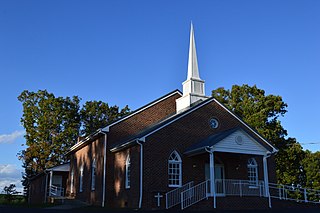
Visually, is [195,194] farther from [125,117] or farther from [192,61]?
[192,61]

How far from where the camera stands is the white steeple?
86.7 ft

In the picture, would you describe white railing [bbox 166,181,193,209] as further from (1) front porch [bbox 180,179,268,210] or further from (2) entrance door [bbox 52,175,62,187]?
(2) entrance door [bbox 52,175,62,187]

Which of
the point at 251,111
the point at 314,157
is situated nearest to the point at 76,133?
the point at 251,111

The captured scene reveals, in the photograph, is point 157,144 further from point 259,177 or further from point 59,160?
point 59,160

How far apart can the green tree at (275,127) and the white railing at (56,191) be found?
2031cm

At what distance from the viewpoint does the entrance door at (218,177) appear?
21914mm

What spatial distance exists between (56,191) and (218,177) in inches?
709

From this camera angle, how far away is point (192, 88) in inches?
1049

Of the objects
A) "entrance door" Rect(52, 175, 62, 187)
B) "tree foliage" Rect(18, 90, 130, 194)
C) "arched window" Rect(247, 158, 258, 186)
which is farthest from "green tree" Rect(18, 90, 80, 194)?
"arched window" Rect(247, 158, 258, 186)

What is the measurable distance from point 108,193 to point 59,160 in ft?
77.6

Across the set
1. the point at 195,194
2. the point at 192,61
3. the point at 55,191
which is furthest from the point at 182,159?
the point at 55,191

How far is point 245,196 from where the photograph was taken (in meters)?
21.1

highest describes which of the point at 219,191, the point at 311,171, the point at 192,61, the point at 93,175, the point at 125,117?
the point at 192,61

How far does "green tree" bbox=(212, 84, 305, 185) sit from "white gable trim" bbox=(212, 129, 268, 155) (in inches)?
665
